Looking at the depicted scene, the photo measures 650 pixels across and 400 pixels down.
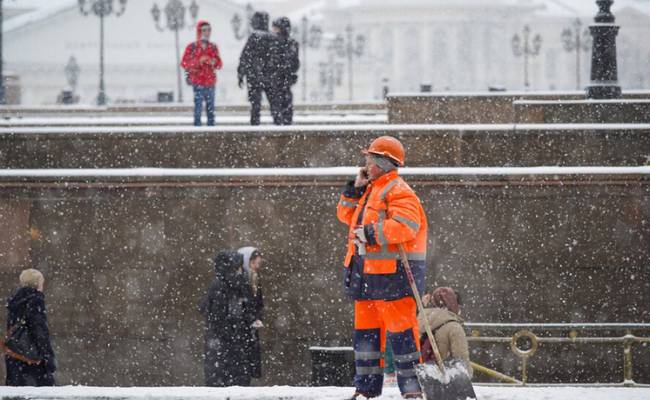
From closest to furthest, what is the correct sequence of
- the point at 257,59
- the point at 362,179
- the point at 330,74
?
the point at 362,179 → the point at 257,59 → the point at 330,74

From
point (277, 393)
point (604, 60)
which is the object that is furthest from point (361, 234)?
point (604, 60)

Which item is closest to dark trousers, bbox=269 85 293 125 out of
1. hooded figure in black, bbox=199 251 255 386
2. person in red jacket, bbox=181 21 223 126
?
person in red jacket, bbox=181 21 223 126

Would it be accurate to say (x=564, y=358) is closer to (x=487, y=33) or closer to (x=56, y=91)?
(x=56, y=91)

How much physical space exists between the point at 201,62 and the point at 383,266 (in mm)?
7698

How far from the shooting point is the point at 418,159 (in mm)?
12445

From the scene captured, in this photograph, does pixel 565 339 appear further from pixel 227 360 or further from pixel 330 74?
pixel 330 74

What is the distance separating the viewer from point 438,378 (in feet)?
23.7

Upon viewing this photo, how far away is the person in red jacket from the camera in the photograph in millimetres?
14352

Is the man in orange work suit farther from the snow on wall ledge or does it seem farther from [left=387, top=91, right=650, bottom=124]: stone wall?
[left=387, top=91, right=650, bottom=124]: stone wall

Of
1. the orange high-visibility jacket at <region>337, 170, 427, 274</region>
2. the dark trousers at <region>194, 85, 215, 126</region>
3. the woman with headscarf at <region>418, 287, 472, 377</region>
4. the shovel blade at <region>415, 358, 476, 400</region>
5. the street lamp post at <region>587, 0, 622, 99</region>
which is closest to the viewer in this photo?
the orange high-visibility jacket at <region>337, 170, 427, 274</region>

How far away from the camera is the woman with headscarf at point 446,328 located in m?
7.80

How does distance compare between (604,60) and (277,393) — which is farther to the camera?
(604,60)

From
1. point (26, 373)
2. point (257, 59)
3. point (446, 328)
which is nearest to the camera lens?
point (446, 328)

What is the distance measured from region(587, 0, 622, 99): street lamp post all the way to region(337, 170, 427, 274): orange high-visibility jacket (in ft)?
29.7
